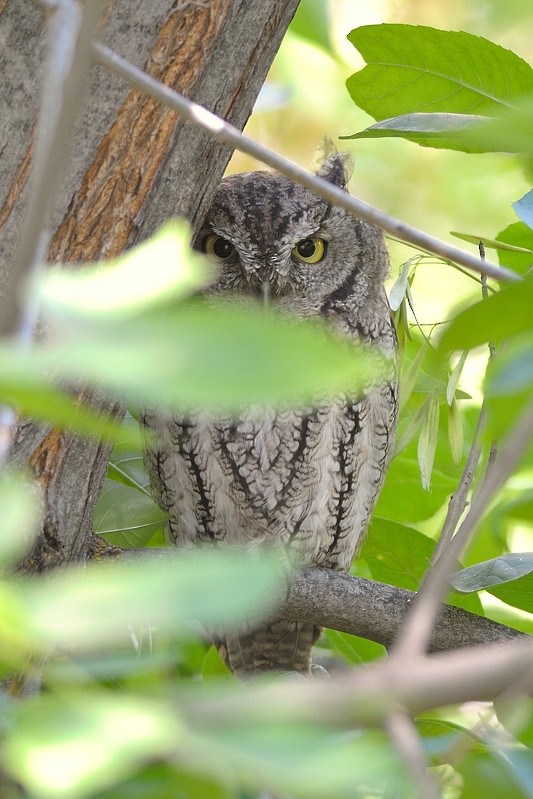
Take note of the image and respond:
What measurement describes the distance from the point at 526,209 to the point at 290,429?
862 mm

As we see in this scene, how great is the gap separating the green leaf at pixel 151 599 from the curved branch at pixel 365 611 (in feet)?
3.04

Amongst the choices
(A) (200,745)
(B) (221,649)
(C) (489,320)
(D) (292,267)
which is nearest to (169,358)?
(A) (200,745)

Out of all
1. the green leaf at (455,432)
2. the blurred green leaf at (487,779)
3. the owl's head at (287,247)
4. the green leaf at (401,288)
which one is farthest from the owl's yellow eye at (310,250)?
the blurred green leaf at (487,779)

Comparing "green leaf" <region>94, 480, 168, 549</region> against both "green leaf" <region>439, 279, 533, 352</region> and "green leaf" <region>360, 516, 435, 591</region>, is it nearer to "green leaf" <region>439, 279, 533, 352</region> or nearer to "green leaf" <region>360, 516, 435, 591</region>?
"green leaf" <region>360, 516, 435, 591</region>

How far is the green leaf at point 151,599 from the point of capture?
337 mm

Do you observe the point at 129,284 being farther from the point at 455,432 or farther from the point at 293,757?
the point at 455,432

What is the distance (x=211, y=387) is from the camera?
33 cm

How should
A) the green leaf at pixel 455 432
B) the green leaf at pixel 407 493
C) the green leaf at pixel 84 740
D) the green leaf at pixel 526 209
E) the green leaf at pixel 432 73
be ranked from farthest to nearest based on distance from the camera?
1. the green leaf at pixel 407 493
2. the green leaf at pixel 455 432
3. the green leaf at pixel 432 73
4. the green leaf at pixel 526 209
5. the green leaf at pixel 84 740

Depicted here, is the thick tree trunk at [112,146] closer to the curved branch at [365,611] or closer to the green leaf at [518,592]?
the curved branch at [365,611]

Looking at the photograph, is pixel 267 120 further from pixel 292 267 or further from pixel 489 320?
pixel 489 320

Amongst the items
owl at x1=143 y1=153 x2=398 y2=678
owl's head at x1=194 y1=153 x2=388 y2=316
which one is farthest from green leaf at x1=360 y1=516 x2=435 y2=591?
owl's head at x1=194 y1=153 x2=388 y2=316

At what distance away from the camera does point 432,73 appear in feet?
3.82

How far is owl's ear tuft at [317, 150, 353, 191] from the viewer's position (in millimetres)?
1973

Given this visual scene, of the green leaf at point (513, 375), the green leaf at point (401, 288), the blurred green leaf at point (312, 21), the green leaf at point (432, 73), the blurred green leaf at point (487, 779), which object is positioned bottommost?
the blurred green leaf at point (487, 779)
